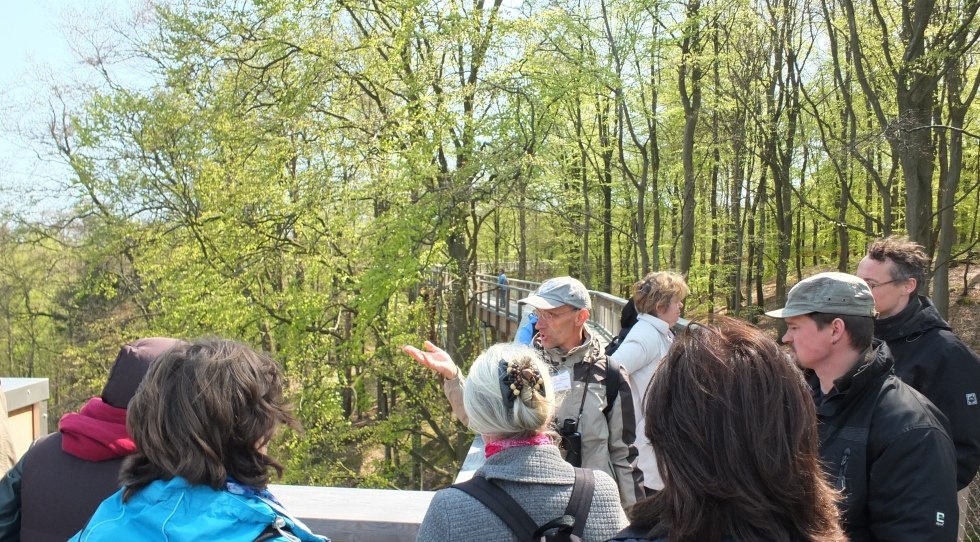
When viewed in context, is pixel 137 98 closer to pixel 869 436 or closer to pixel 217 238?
pixel 217 238

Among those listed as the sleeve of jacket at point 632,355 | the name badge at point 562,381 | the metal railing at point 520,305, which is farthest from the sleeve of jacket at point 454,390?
the metal railing at point 520,305

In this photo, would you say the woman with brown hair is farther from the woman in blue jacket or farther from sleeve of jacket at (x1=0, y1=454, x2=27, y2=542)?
sleeve of jacket at (x1=0, y1=454, x2=27, y2=542)

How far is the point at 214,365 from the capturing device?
1783mm

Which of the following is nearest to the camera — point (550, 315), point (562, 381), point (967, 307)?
point (562, 381)

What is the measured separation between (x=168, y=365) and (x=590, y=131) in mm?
25101

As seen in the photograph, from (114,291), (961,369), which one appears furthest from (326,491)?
(114,291)

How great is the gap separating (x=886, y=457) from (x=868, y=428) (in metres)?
0.10

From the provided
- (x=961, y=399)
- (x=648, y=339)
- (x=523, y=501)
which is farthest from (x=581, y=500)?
(x=648, y=339)

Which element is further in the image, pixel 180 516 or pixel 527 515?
pixel 527 515

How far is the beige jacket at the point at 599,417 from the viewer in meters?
3.11

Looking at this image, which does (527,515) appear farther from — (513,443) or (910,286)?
(910,286)

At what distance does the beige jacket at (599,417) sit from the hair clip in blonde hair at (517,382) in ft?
3.22

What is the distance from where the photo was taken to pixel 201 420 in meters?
1.74

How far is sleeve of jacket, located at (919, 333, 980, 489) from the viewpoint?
2822 mm
